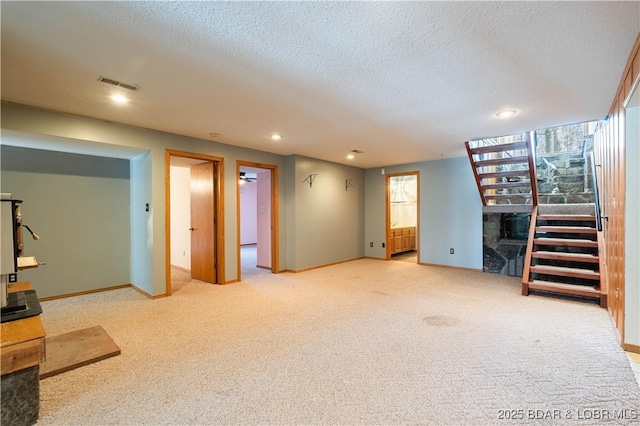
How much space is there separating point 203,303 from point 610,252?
14.6 ft

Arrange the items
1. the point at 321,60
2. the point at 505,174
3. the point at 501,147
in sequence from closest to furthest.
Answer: the point at 321,60
the point at 501,147
the point at 505,174

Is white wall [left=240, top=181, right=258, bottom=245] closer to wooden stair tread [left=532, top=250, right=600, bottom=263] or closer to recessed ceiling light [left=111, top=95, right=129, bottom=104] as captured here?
recessed ceiling light [left=111, top=95, right=129, bottom=104]

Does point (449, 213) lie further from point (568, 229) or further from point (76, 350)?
point (76, 350)

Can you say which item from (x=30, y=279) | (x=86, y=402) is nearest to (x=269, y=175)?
(x=30, y=279)

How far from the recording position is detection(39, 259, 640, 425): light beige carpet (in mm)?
1752

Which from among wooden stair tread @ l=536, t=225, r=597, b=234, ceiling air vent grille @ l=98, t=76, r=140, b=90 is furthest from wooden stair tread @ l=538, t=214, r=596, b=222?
ceiling air vent grille @ l=98, t=76, r=140, b=90

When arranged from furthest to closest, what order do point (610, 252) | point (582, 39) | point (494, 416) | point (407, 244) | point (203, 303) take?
1. point (407, 244)
2. point (203, 303)
3. point (610, 252)
4. point (582, 39)
5. point (494, 416)

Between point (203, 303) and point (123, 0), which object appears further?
point (203, 303)

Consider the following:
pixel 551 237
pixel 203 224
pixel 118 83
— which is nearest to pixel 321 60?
pixel 118 83

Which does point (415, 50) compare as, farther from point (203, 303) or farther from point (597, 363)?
point (203, 303)

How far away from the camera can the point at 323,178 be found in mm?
6258

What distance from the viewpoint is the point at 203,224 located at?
5.09 meters

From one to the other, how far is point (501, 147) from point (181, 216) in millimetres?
5605

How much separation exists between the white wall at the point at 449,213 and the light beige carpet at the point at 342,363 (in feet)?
6.39
